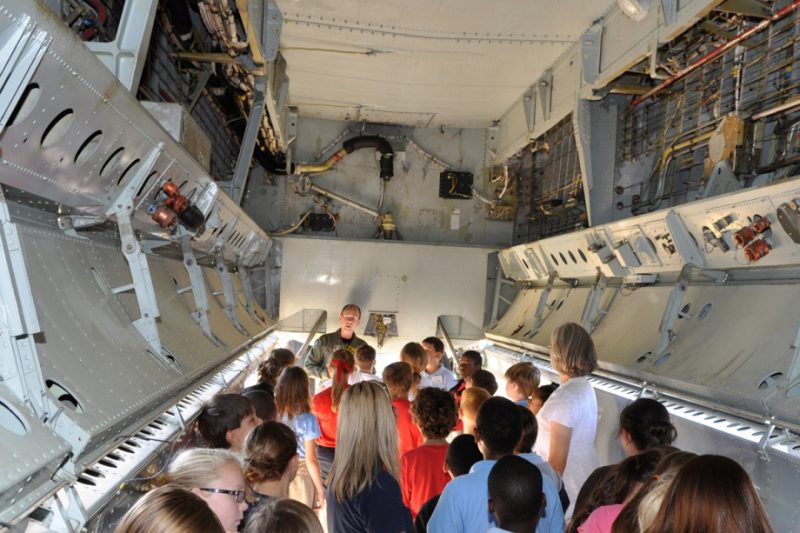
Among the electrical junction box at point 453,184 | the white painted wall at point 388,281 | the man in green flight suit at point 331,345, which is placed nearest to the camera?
the man in green flight suit at point 331,345

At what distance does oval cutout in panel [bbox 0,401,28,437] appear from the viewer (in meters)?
1.86

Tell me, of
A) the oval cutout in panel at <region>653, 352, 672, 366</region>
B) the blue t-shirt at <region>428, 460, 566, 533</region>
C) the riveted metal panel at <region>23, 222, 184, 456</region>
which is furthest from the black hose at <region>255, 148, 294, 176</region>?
the blue t-shirt at <region>428, 460, 566, 533</region>

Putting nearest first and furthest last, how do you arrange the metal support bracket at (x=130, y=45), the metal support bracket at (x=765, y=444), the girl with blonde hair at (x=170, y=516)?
the girl with blonde hair at (x=170, y=516)
the metal support bracket at (x=765, y=444)
the metal support bracket at (x=130, y=45)

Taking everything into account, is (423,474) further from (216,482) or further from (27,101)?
(27,101)

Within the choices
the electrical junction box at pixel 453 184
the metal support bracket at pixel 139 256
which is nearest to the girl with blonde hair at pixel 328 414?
the metal support bracket at pixel 139 256

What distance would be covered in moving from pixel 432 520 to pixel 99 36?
124 inches

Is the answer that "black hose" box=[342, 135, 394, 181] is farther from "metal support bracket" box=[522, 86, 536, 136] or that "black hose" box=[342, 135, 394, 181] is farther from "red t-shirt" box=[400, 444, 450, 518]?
"red t-shirt" box=[400, 444, 450, 518]

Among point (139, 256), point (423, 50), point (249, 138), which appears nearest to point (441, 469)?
point (139, 256)

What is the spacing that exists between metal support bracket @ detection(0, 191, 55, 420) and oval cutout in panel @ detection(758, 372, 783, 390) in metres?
3.07

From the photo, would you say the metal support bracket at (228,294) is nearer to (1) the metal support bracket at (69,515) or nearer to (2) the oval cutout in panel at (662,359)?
(2) the oval cutout in panel at (662,359)

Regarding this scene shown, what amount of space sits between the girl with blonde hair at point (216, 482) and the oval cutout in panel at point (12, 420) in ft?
1.37

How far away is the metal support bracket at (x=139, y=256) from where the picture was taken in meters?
3.20

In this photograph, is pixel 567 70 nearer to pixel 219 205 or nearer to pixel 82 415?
pixel 219 205

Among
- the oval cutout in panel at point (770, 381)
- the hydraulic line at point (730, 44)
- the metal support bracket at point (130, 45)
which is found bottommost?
the oval cutout in panel at point (770, 381)
